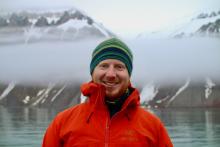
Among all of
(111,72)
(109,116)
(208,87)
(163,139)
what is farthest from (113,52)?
(208,87)

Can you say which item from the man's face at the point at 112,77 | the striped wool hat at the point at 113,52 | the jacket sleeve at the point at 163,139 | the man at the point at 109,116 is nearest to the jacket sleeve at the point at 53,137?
the man at the point at 109,116

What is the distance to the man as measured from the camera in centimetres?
342

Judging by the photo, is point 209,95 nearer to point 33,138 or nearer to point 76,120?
point 33,138

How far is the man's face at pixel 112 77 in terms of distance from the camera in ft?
11.6

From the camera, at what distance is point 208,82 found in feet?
644

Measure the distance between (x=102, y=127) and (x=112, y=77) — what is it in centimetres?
Result: 40

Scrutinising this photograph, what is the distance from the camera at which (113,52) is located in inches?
142

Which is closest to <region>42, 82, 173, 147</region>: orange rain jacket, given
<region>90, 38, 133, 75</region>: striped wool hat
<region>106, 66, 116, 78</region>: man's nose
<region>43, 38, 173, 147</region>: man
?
<region>43, 38, 173, 147</region>: man

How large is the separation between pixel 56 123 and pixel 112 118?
45cm

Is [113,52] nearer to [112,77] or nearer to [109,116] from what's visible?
[112,77]

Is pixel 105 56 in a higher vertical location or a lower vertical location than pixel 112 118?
higher

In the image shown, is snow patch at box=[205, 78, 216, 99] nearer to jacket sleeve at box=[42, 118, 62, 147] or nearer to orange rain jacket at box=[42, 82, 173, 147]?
orange rain jacket at box=[42, 82, 173, 147]

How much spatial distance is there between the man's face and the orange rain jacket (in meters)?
0.08

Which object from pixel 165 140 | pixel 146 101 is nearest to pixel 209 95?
pixel 146 101
